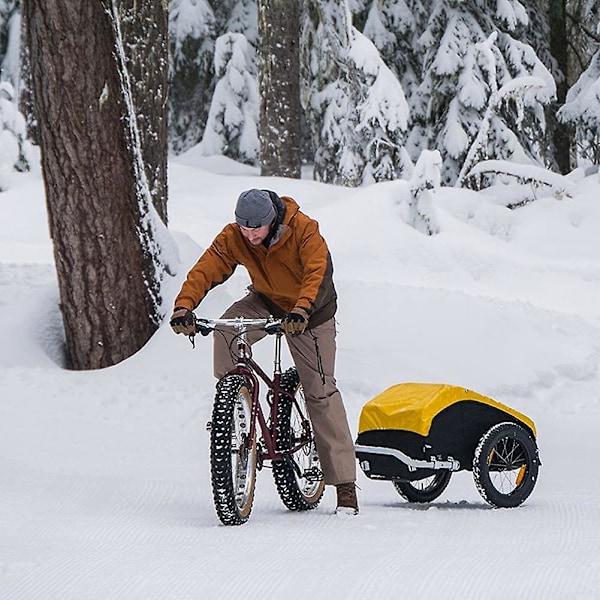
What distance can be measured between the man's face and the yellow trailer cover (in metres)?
1.21

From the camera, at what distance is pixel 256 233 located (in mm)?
5230

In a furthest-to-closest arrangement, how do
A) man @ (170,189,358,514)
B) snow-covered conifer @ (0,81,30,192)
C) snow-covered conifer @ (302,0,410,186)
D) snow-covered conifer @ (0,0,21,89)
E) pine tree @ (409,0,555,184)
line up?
Result: snow-covered conifer @ (0,0,21,89) → pine tree @ (409,0,555,184) → snow-covered conifer @ (302,0,410,186) → snow-covered conifer @ (0,81,30,192) → man @ (170,189,358,514)

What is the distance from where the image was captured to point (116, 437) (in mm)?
7605

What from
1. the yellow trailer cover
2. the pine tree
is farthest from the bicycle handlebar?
the pine tree

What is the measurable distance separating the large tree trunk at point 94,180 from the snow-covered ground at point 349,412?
1.09 feet

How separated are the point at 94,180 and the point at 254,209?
12.1ft

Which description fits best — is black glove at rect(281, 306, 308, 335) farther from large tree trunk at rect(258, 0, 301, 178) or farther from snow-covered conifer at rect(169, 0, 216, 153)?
snow-covered conifer at rect(169, 0, 216, 153)

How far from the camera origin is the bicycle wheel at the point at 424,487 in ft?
20.5

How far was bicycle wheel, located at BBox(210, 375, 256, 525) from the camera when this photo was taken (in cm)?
494

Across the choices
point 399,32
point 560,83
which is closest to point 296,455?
point 399,32

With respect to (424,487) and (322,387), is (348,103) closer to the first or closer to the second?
(424,487)

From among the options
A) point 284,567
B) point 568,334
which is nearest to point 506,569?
point 284,567

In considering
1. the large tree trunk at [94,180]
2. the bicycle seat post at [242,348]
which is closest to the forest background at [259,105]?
the large tree trunk at [94,180]

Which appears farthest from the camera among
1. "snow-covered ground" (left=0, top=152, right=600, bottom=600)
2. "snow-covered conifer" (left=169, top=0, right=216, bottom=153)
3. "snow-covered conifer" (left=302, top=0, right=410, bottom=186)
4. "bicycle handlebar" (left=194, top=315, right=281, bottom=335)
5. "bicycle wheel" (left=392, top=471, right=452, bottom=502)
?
"snow-covered conifer" (left=169, top=0, right=216, bottom=153)
